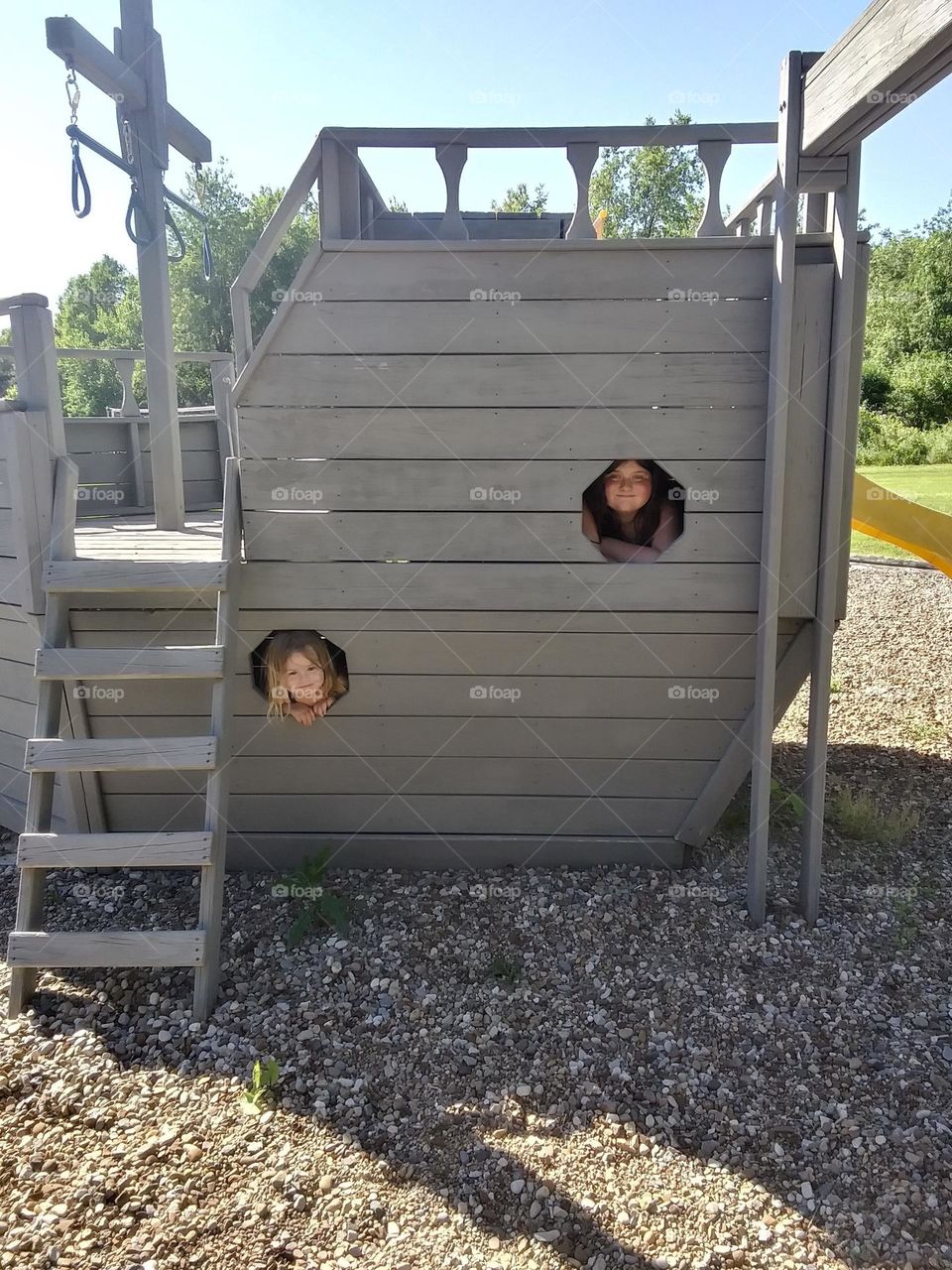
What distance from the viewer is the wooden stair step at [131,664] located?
3857mm

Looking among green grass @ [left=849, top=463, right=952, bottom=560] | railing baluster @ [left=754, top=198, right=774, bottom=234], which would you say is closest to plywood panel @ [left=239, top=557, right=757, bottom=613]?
railing baluster @ [left=754, top=198, right=774, bottom=234]

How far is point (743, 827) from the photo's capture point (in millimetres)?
5199

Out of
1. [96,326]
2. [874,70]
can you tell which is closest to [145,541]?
[874,70]

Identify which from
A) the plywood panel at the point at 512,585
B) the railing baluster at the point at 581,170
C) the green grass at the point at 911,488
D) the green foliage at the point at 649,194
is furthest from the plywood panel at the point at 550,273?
the green foliage at the point at 649,194

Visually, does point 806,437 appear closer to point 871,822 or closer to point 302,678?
point 871,822

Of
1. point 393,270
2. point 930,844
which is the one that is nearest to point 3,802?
point 393,270

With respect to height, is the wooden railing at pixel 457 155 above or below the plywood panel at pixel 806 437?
above

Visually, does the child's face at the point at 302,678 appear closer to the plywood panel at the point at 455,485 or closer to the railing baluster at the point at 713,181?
the plywood panel at the point at 455,485

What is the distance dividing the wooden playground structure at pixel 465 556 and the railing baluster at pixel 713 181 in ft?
0.07

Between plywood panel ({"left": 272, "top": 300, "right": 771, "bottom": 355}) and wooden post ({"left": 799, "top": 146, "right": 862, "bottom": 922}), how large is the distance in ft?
1.06

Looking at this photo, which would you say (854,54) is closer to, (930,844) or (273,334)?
(273,334)

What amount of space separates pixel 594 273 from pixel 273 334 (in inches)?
55.8

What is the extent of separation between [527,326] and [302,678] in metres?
1.92

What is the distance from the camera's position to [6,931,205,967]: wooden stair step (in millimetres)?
3615
